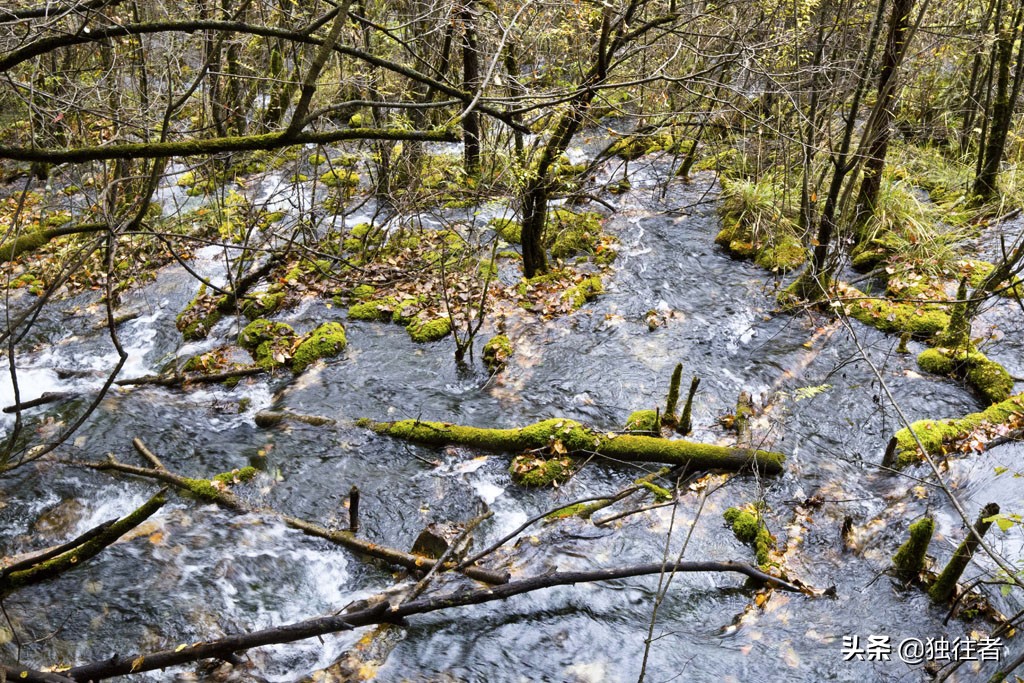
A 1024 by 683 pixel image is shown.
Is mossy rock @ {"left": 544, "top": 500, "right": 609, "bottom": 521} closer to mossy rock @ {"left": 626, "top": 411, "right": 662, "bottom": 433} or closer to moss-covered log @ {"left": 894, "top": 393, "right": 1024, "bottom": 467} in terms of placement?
mossy rock @ {"left": 626, "top": 411, "right": 662, "bottom": 433}

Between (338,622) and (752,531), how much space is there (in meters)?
3.35

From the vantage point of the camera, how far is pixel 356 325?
9016 millimetres

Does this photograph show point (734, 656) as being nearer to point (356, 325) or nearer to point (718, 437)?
point (718, 437)

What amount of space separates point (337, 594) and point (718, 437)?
3850 millimetres

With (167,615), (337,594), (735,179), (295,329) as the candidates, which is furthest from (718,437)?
(735,179)

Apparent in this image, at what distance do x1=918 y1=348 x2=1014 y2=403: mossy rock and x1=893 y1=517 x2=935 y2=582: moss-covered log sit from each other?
9.46ft

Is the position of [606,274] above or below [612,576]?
above

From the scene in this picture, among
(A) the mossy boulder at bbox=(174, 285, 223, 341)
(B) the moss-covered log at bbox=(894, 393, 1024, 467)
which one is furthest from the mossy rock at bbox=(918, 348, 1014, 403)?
(A) the mossy boulder at bbox=(174, 285, 223, 341)

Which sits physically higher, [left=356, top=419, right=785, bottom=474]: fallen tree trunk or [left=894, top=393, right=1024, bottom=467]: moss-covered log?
[left=894, top=393, right=1024, bottom=467]: moss-covered log

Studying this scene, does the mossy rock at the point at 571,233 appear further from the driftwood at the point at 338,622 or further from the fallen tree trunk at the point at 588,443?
the driftwood at the point at 338,622

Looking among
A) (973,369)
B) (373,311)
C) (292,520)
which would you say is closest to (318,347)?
(373,311)

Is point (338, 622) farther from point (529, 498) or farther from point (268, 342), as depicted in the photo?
point (268, 342)

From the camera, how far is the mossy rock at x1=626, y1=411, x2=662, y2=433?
6.55 meters

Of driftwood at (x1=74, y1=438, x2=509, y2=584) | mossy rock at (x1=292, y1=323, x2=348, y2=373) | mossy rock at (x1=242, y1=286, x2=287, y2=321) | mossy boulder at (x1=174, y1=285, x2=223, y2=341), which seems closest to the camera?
driftwood at (x1=74, y1=438, x2=509, y2=584)
